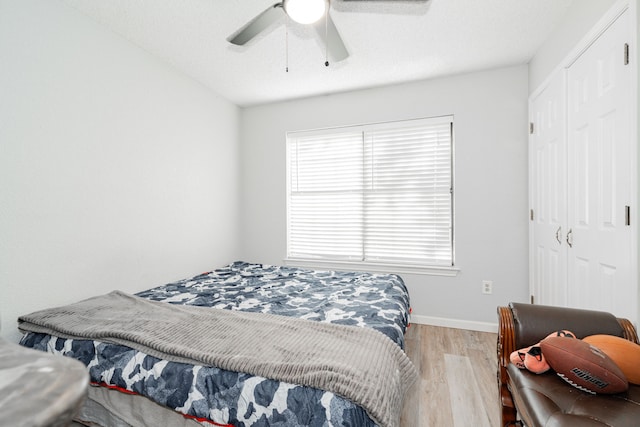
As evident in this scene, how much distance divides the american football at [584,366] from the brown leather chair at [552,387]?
0.13 feet

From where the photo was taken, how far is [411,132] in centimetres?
327

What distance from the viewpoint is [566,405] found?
107 cm

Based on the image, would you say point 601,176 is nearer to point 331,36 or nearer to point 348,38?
point 331,36

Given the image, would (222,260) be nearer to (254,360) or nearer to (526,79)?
(254,360)

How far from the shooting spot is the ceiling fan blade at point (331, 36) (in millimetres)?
1719

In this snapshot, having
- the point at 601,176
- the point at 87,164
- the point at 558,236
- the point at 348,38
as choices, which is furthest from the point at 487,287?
the point at 87,164

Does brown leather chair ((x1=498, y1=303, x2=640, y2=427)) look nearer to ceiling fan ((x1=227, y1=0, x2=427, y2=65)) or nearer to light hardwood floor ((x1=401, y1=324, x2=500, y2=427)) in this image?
light hardwood floor ((x1=401, y1=324, x2=500, y2=427))

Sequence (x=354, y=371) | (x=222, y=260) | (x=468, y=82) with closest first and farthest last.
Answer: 1. (x=354, y=371)
2. (x=468, y=82)
3. (x=222, y=260)

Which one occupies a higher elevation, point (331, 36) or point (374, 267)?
point (331, 36)

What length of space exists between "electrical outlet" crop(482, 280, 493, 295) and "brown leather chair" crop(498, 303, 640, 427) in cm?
157

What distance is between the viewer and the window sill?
3.14 meters

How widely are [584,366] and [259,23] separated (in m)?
2.16

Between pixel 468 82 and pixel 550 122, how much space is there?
3.07 ft

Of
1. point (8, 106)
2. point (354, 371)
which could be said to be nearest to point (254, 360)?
point (354, 371)
